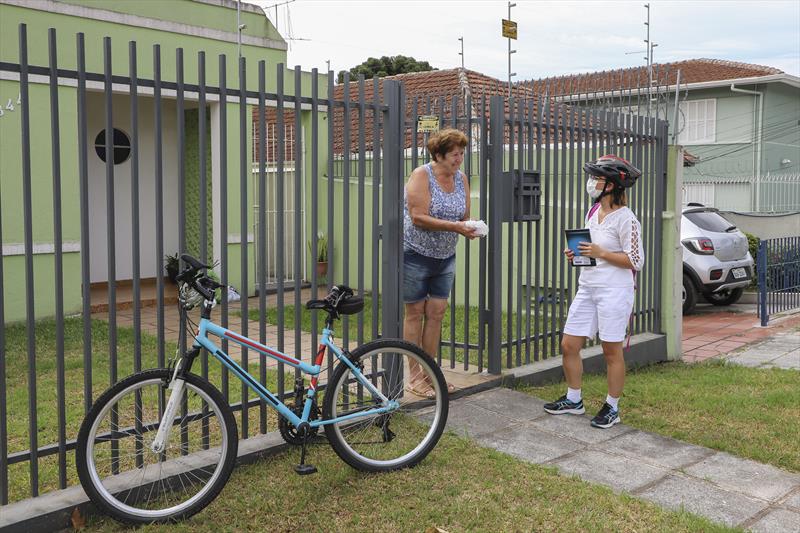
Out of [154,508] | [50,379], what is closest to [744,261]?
[50,379]

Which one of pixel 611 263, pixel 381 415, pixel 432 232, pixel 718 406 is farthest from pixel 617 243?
pixel 381 415

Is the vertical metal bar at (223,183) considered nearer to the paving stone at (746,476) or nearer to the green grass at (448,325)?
the green grass at (448,325)

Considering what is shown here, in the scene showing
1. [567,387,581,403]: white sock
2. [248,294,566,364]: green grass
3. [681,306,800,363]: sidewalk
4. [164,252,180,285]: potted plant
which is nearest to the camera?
[567,387,581,403]: white sock

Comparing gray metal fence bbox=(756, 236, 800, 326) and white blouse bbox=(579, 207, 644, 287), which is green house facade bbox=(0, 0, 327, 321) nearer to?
white blouse bbox=(579, 207, 644, 287)

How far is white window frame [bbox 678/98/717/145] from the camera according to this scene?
78.9 ft

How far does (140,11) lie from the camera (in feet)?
34.9

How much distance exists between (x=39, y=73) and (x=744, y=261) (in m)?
10.9

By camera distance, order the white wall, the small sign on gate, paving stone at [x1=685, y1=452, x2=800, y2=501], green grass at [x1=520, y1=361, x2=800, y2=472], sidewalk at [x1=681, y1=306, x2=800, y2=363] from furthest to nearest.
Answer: the white wall, sidewalk at [x1=681, y1=306, x2=800, y2=363], the small sign on gate, green grass at [x1=520, y1=361, x2=800, y2=472], paving stone at [x1=685, y1=452, x2=800, y2=501]

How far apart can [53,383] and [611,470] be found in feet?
14.2

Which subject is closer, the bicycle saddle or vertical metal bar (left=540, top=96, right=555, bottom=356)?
the bicycle saddle

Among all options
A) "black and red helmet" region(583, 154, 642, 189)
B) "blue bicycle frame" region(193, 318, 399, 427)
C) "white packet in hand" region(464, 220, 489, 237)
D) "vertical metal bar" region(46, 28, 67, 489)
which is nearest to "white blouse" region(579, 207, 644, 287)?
"black and red helmet" region(583, 154, 642, 189)

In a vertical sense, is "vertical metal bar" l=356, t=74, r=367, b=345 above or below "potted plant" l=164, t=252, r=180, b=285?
above

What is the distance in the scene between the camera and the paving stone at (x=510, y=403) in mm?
5336

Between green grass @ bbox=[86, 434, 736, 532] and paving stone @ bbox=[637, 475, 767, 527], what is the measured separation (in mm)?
Answer: 148
